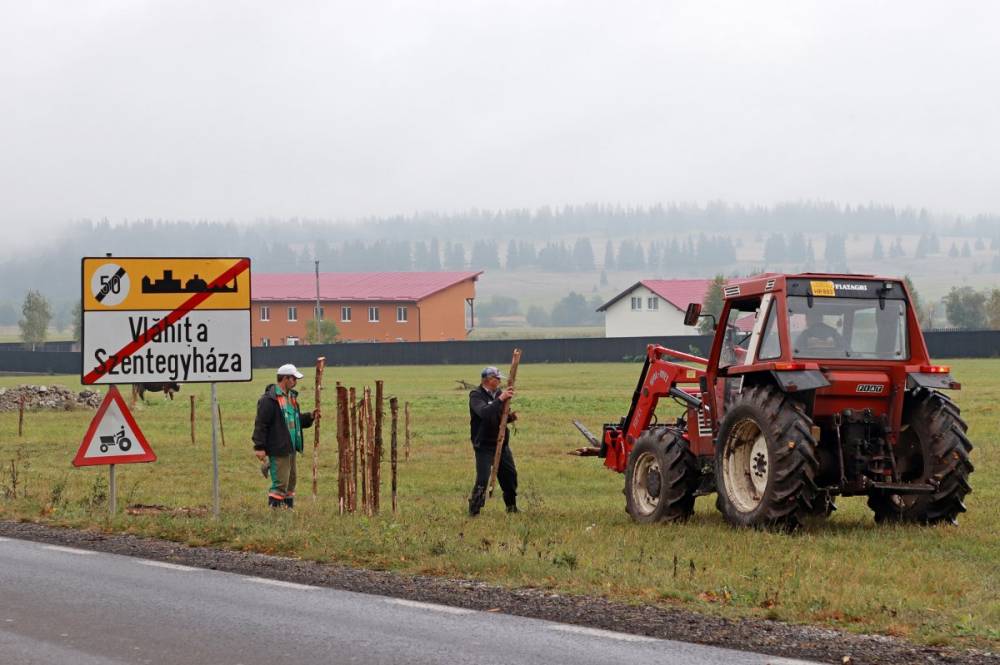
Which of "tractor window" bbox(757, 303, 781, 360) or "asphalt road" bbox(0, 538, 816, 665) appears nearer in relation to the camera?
"asphalt road" bbox(0, 538, 816, 665)

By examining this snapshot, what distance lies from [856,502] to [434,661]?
1088 cm

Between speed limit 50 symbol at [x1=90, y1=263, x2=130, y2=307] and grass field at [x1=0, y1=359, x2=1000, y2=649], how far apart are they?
7.75 feet

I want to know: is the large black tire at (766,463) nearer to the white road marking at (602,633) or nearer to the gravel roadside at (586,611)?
the gravel roadside at (586,611)

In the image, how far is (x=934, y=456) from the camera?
14.2 m

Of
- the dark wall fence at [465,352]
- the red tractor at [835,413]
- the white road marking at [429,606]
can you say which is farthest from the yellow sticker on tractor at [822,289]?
the dark wall fence at [465,352]

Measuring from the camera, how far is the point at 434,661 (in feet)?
28.2

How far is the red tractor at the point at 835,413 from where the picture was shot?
13906mm

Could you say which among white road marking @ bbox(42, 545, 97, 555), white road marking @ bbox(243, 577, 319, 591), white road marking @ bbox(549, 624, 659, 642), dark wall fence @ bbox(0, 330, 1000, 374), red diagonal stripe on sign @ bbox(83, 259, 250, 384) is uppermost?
dark wall fence @ bbox(0, 330, 1000, 374)

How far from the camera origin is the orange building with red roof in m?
135

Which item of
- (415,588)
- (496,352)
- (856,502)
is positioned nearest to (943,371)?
(856,502)

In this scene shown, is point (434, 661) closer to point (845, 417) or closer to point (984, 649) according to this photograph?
point (984, 649)

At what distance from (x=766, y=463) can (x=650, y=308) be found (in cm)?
12626

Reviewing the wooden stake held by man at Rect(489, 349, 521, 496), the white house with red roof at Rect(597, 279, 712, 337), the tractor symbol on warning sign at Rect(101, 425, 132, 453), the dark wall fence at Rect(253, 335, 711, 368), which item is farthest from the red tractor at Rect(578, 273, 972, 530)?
the white house with red roof at Rect(597, 279, 712, 337)

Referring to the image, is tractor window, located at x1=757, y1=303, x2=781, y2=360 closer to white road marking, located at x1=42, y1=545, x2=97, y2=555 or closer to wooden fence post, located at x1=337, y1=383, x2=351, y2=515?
wooden fence post, located at x1=337, y1=383, x2=351, y2=515
